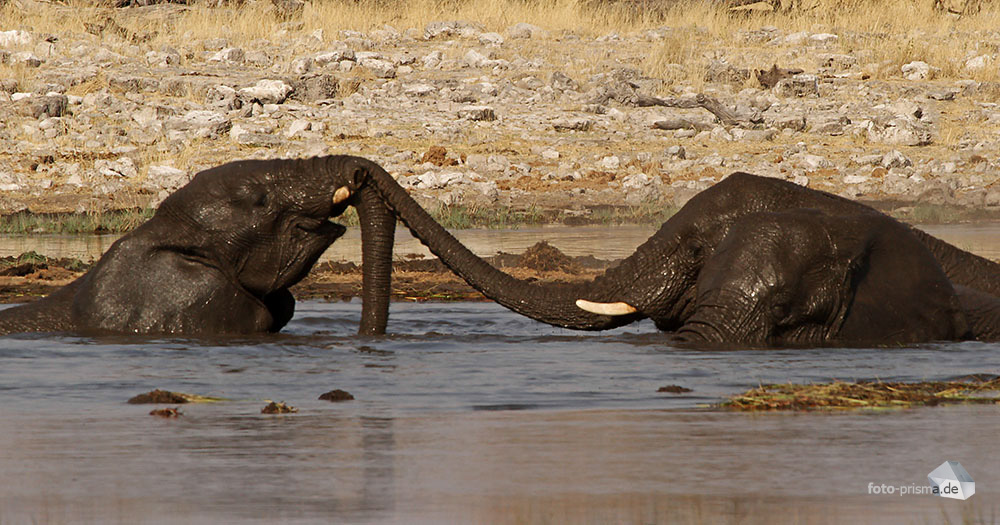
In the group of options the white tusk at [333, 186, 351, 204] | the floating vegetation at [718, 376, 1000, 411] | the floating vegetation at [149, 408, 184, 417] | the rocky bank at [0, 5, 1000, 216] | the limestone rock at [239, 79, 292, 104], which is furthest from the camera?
the limestone rock at [239, 79, 292, 104]

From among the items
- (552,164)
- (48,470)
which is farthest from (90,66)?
(48,470)

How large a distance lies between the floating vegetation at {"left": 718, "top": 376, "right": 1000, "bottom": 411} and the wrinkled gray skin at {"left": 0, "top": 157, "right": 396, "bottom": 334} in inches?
Answer: 122

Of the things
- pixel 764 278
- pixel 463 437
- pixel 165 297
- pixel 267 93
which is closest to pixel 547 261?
pixel 165 297

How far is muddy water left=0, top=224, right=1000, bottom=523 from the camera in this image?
466cm

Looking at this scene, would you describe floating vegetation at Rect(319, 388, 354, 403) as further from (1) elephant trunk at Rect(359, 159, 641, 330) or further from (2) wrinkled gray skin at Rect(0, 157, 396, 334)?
(2) wrinkled gray skin at Rect(0, 157, 396, 334)

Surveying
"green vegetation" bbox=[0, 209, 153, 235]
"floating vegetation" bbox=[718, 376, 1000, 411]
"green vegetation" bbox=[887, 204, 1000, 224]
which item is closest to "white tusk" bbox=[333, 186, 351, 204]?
"floating vegetation" bbox=[718, 376, 1000, 411]

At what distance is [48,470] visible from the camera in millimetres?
5324

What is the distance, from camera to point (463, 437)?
6016mm

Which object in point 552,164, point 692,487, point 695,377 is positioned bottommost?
point 552,164

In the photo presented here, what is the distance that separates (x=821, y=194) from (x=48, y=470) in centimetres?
555

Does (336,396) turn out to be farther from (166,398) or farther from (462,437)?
(462,437)

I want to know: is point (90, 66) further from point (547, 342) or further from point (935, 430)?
point (935, 430)

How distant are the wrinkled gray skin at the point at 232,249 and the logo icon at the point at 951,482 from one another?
5042mm

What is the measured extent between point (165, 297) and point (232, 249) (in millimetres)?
510
